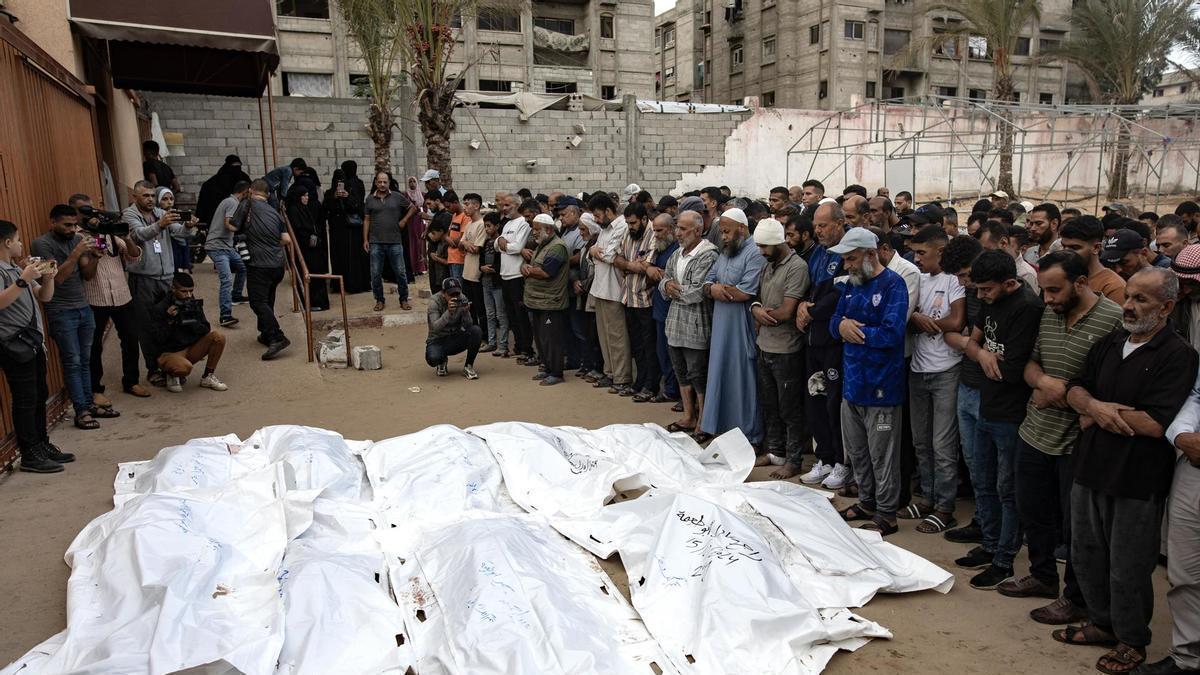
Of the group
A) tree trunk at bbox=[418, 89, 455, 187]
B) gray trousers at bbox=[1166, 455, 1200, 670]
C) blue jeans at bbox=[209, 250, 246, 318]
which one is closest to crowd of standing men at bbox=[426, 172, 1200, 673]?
gray trousers at bbox=[1166, 455, 1200, 670]

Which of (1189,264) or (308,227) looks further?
(308,227)

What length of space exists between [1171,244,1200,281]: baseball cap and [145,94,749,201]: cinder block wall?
→ 16.9 metres

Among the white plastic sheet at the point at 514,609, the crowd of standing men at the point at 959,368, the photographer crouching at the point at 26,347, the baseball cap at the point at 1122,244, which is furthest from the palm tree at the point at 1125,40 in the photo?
the photographer crouching at the point at 26,347

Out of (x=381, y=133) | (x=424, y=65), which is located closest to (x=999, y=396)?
(x=424, y=65)

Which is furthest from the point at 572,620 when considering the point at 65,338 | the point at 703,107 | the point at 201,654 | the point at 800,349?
the point at 703,107

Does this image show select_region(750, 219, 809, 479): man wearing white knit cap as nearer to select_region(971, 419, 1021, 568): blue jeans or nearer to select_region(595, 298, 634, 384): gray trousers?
select_region(971, 419, 1021, 568): blue jeans

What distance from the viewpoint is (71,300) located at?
21.4 feet

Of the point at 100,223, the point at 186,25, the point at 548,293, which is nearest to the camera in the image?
the point at 100,223

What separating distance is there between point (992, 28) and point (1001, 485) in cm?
2201

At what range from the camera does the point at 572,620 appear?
3488 millimetres

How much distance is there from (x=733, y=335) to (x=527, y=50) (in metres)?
30.0

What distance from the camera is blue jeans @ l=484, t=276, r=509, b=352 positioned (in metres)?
10.1

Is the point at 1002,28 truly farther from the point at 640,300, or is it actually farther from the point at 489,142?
the point at 640,300

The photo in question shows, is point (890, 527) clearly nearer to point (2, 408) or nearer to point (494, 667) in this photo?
point (494, 667)
